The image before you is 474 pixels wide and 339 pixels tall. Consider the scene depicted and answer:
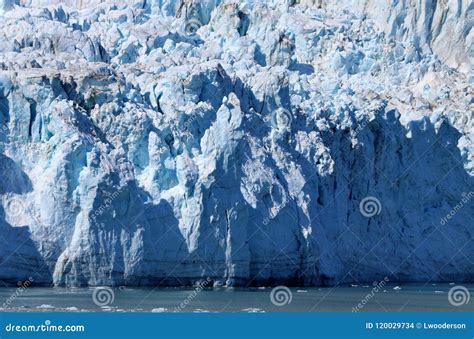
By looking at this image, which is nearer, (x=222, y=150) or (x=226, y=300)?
(x=226, y=300)

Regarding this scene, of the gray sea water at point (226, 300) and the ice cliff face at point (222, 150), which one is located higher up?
the ice cliff face at point (222, 150)

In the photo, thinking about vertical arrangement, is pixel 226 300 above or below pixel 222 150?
below

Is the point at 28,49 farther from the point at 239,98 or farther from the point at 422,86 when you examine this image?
the point at 422,86

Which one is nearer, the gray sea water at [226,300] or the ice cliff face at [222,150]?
the gray sea water at [226,300]

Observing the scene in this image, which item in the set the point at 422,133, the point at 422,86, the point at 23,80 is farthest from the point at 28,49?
the point at 422,86
